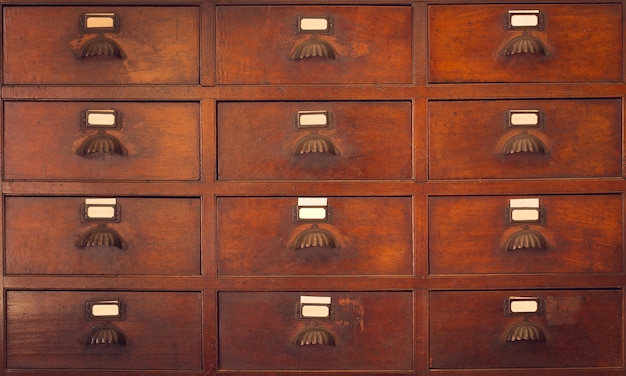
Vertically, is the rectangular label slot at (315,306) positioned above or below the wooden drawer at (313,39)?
below

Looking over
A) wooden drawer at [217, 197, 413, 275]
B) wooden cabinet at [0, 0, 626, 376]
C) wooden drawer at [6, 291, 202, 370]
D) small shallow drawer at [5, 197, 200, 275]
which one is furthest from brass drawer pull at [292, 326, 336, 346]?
small shallow drawer at [5, 197, 200, 275]

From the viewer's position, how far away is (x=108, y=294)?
173cm

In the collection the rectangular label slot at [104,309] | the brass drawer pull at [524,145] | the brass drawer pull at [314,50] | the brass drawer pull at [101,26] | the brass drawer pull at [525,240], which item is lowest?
the rectangular label slot at [104,309]

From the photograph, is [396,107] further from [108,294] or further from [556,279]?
[108,294]

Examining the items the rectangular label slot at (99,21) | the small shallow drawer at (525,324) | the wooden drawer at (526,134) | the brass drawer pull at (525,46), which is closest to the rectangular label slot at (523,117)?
the wooden drawer at (526,134)

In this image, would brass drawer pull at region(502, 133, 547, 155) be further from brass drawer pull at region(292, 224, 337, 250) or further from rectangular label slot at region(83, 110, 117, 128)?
rectangular label slot at region(83, 110, 117, 128)

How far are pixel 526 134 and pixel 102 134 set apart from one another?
4.07 ft

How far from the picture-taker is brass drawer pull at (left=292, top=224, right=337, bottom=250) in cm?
168

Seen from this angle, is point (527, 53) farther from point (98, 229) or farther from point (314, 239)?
point (98, 229)

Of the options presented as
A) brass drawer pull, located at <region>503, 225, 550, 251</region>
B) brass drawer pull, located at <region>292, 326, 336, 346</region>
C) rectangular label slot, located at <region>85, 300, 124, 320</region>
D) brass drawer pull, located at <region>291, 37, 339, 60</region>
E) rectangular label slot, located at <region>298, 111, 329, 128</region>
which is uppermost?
brass drawer pull, located at <region>291, 37, 339, 60</region>

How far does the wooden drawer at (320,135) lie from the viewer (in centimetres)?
172

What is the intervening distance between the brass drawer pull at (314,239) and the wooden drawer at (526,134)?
36 cm

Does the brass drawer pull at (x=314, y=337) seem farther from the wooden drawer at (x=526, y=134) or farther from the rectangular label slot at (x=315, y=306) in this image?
the wooden drawer at (x=526, y=134)

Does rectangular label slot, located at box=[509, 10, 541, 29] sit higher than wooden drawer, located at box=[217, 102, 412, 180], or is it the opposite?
rectangular label slot, located at box=[509, 10, 541, 29]
